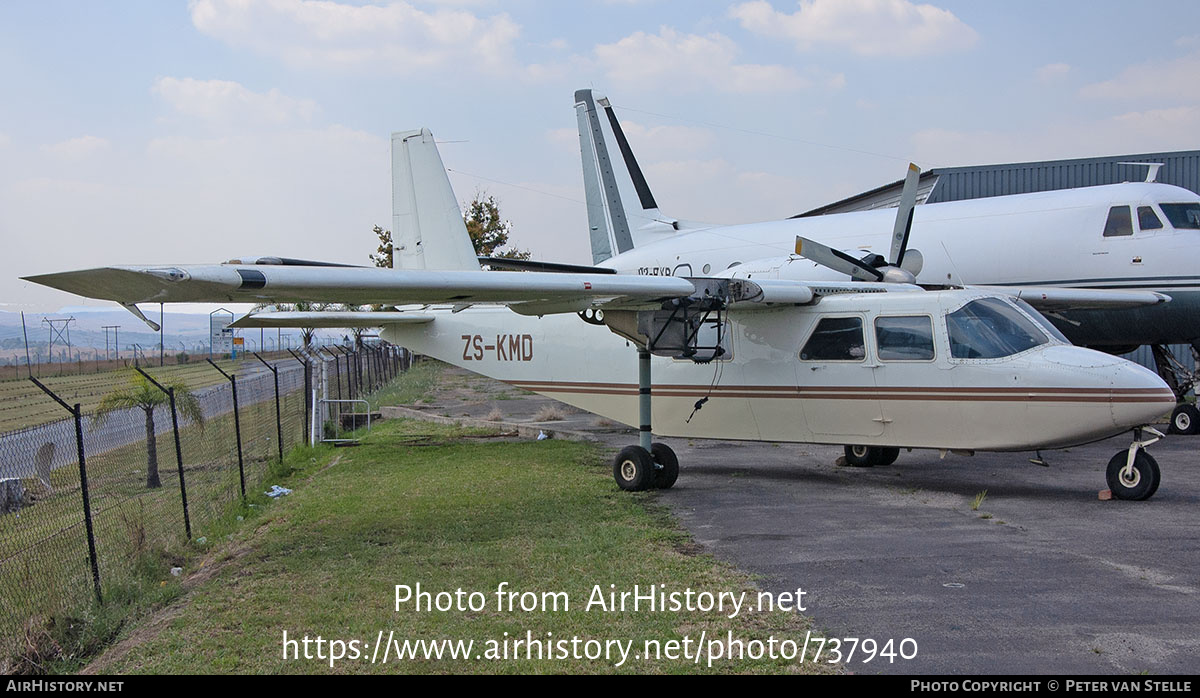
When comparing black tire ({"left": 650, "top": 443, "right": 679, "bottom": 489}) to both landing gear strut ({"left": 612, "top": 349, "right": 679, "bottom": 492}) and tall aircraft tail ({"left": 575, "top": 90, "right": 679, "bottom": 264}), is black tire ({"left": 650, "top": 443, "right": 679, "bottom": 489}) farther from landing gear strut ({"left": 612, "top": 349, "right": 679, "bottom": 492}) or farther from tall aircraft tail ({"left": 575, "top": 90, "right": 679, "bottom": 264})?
tall aircraft tail ({"left": 575, "top": 90, "right": 679, "bottom": 264})

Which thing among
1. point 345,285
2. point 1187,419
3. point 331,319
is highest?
point 345,285

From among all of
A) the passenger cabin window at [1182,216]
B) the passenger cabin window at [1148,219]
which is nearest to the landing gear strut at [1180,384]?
the passenger cabin window at [1182,216]

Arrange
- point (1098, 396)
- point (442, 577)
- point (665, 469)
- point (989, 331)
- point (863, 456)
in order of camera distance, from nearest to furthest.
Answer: point (442, 577), point (1098, 396), point (989, 331), point (665, 469), point (863, 456)

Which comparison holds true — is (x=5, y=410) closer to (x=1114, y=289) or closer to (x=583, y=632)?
(x=583, y=632)

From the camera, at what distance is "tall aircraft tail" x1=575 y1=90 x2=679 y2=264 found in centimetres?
2347

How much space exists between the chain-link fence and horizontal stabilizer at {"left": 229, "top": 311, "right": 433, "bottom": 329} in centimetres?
125

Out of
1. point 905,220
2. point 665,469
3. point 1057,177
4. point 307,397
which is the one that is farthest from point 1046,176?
point 307,397

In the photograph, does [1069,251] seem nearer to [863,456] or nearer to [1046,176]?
[863,456]

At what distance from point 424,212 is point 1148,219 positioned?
11.8 meters

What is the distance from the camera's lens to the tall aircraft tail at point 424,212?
51.9ft

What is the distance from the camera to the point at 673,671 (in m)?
5.11

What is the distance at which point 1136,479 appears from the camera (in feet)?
31.9
